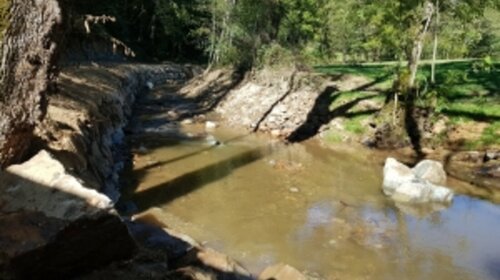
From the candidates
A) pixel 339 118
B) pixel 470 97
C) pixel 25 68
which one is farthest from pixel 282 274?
pixel 470 97

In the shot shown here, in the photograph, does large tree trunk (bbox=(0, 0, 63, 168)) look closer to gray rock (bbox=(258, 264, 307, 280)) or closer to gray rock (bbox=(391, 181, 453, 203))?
gray rock (bbox=(258, 264, 307, 280))

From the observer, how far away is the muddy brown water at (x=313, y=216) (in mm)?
9109

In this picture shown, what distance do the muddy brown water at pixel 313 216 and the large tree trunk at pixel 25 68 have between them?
3681 mm

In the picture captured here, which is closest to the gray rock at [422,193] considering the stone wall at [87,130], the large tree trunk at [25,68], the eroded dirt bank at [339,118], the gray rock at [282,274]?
the eroded dirt bank at [339,118]

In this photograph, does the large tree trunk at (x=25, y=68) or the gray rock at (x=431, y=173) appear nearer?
the large tree trunk at (x=25, y=68)

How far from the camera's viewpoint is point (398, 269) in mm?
8930

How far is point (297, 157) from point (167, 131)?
5.12 metres

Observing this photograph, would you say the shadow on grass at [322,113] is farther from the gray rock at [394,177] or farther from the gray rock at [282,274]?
the gray rock at [282,274]

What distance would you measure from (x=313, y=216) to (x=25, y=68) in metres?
6.58

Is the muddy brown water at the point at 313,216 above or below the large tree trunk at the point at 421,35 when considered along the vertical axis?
below

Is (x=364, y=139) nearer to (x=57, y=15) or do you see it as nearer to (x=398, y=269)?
(x=398, y=269)

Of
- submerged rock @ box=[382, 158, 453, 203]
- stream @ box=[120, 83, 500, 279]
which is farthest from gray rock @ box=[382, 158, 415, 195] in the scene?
stream @ box=[120, 83, 500, 279]

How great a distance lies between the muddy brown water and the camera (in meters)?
9.11

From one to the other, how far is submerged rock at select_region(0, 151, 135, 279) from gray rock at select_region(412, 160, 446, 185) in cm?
999
